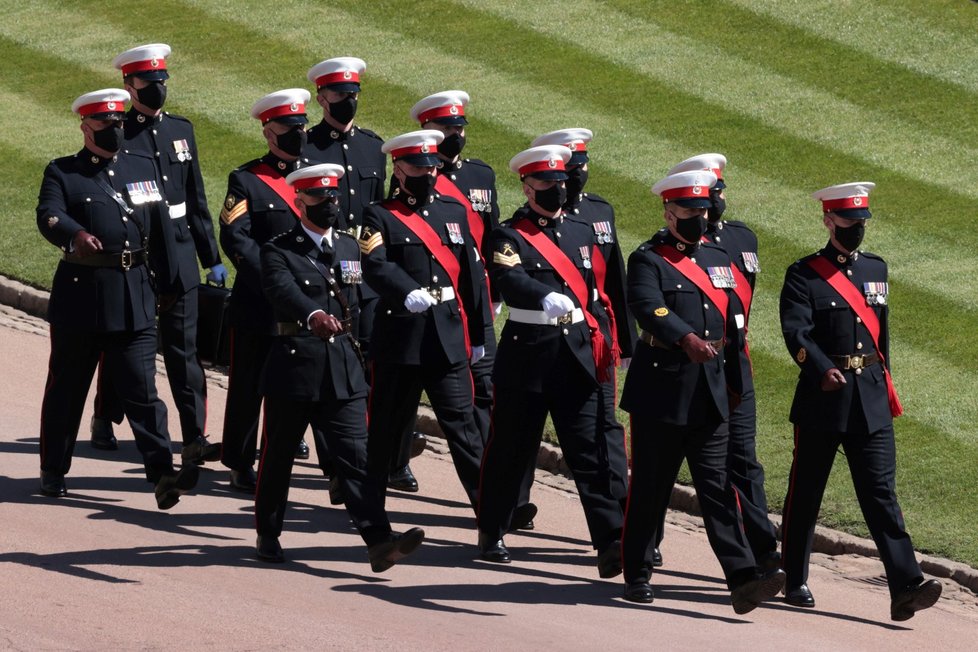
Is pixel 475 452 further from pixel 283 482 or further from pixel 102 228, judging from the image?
pixel 102 228

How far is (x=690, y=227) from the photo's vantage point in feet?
31.1

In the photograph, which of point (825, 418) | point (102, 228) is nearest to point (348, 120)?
point (102, 228)

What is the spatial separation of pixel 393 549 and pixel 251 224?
2349mm

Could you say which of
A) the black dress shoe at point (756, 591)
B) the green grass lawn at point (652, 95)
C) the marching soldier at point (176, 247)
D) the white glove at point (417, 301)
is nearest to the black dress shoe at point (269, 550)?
the white glove at point (417, 301)

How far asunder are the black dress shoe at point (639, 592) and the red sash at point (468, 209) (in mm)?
1967

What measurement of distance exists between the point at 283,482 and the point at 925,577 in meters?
3.26

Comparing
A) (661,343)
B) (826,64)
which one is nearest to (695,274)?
(661,343)

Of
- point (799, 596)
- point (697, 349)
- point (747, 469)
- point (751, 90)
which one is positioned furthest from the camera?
point (751, 90)

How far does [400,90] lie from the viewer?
58.7 feet

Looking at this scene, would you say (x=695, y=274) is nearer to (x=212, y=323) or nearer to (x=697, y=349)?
(x=697, y=349)

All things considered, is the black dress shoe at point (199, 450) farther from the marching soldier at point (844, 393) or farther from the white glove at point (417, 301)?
the marching soldier at point (844, 393)

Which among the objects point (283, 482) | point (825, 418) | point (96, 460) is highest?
point (825, 418)

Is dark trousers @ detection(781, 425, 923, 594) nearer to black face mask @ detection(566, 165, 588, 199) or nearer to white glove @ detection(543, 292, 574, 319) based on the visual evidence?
white glove @ detection(543, 292, 574, 319)

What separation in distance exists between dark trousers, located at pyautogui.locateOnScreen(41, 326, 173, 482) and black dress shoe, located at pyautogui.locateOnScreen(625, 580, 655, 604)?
251cm
